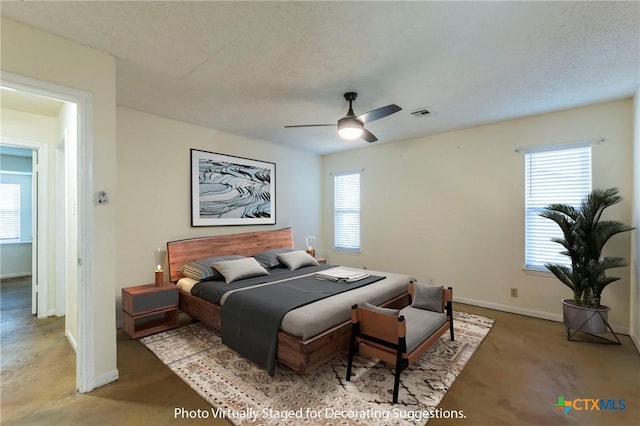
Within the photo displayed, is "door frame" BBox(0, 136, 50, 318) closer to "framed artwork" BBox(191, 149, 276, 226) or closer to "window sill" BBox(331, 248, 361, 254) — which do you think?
"framed artwork" BBox(191, 149, 276, 226)

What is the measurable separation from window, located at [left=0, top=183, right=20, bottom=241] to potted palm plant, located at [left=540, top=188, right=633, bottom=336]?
9785mm

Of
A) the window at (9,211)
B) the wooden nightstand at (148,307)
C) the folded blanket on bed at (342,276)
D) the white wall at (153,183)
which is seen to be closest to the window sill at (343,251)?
the folded blanket on bed at (342,276)

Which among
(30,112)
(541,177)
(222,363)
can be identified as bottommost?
(222,363)

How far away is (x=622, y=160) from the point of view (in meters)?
3.24

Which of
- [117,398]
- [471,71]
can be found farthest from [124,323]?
[471,71]

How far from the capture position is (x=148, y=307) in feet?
10.2

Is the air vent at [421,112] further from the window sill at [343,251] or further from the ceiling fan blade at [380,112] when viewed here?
the window sill at [343,251]

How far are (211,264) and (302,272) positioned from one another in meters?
1.21

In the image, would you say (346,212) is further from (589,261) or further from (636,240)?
(636,240)

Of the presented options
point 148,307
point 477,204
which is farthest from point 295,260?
point 477,204

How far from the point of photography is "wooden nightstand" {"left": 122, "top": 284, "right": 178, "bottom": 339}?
3039 millimetres

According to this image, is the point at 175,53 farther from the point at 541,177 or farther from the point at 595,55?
the point at 541,177

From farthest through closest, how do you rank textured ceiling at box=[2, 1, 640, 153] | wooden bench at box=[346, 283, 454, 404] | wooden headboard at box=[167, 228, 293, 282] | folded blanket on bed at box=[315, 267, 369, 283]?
1. wooden headboard at box=[167, 228, 293, 282]
2. folded blanket on bed at box=[315, 267, 369, 283]
3. wooden bench at box=[346, 283, 454, 404]
4. textured ceiling at box=[2, 1, 640, 153]

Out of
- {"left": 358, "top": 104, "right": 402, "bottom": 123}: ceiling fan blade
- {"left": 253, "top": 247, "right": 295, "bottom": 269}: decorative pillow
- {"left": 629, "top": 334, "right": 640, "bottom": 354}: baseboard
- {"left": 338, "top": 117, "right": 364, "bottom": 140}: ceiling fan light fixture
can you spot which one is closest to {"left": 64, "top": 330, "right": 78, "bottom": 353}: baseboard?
{"left": 253, "top": 247, "right": 295, "bottom": 269}: decorative pillow
